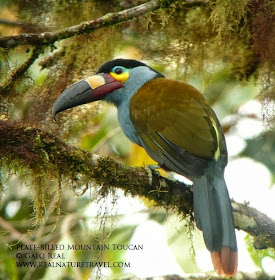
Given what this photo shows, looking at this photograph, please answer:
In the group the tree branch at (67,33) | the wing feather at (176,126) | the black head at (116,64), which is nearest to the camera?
the wing feather at (176,126)

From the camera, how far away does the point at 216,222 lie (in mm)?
2799

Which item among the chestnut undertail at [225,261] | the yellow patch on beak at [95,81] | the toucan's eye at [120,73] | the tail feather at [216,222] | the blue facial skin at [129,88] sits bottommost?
the chestnut undertail at [225,261]

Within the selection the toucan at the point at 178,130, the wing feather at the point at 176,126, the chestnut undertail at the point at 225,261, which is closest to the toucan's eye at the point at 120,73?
the toucan at the point at 178,130

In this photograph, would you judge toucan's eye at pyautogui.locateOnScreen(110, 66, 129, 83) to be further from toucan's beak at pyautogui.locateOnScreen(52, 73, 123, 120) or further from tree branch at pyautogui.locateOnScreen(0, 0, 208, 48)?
tree branch at pyautogui.locateOnScreen(0, 0, 208, 48)

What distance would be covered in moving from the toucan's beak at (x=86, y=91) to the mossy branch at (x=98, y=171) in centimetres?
56

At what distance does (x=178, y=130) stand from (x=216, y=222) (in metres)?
0.57

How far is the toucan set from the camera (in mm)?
2793

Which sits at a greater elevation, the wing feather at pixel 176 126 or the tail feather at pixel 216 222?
the wing feather at pixel 176 126

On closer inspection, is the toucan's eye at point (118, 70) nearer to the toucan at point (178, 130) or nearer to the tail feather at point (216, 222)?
the toucan at point (178, 130)

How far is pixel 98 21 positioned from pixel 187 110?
0.74 metres

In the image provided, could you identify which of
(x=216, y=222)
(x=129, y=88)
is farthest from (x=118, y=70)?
(x=216, y=222)

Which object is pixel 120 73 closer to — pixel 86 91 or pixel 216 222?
pixel 86 91

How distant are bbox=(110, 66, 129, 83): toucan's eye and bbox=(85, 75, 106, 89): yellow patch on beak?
104 millimetres

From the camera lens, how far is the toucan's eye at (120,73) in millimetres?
3646
